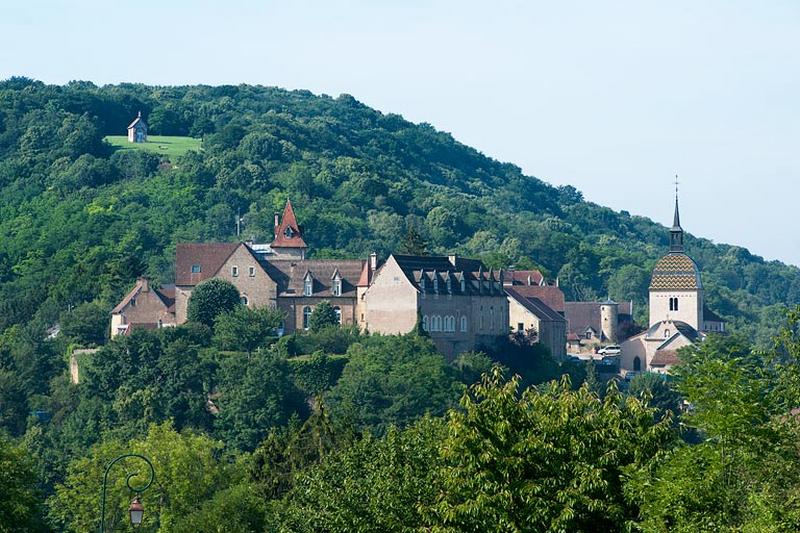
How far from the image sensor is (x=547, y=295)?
136 m

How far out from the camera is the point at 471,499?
41.8 metres

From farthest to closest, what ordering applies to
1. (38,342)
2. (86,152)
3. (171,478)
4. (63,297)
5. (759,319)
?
(759,319), (86,152), (63,297), (38,342), (171,478)

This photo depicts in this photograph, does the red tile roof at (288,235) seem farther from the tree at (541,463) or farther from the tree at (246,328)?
the tree at (541,463)

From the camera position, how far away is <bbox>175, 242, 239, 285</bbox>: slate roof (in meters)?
113

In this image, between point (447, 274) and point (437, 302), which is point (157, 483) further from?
point (447, 274)

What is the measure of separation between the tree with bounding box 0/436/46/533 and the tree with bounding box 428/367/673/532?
643 inches

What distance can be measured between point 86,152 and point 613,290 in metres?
48.4

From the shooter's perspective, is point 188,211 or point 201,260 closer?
point 201,260

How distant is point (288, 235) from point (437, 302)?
12.9 metres

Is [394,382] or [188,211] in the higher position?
[188,211]

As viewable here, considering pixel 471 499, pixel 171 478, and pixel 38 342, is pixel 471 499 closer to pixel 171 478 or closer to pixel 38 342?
pixel 171 478

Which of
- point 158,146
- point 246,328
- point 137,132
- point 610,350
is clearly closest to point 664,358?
point 610,350

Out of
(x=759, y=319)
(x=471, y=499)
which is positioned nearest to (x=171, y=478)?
(x=471, y=499)

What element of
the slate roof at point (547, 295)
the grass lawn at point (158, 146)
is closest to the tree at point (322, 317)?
the slate roof at point (547, 295)
